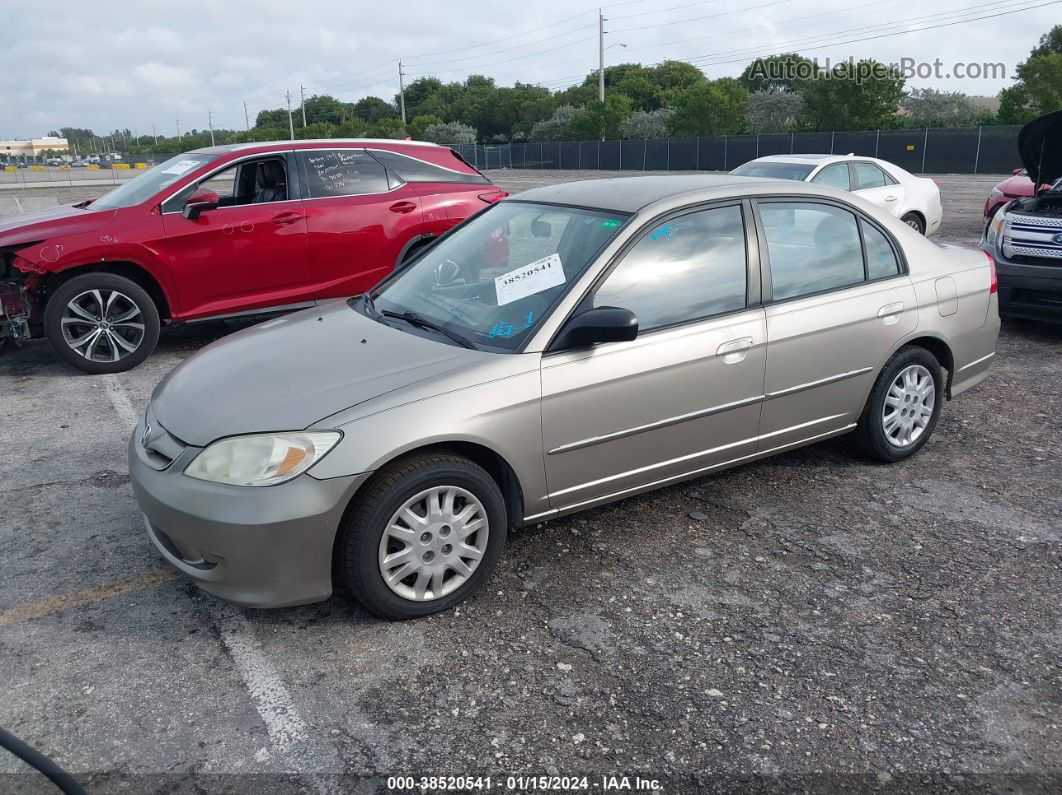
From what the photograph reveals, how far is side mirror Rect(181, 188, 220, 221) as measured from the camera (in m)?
7.07

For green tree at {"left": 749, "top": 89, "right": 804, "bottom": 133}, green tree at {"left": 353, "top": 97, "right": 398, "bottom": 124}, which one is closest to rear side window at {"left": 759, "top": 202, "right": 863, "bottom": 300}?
green tree at {"left": 749, "top": 89, "right": 804, "bottom": 133}

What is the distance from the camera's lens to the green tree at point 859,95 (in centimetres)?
5034

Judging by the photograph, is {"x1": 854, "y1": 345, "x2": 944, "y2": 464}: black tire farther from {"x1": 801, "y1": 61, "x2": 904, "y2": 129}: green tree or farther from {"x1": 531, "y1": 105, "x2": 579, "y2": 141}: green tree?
{"x1": 531, "y1": 105, "x2": 579, "y2": 141}: green tree

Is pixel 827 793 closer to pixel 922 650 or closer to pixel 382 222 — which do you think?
pixel 922 650

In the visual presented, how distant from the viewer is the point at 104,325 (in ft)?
22.7

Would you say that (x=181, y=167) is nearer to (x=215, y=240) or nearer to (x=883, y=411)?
(x=215, y=240)

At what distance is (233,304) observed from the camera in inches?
288

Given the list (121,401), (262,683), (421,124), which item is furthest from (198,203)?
(421,124)

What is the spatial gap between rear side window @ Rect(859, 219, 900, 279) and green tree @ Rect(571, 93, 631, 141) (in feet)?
220

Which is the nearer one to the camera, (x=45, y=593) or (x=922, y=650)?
(x=922, y=650)

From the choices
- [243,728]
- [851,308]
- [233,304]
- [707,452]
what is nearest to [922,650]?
[707,452]

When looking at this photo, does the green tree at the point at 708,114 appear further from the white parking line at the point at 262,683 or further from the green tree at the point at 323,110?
the green tree at the point at 323,110

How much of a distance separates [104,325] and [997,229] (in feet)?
25.4

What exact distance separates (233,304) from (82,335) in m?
1.15
